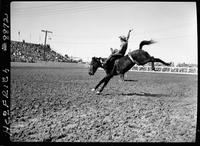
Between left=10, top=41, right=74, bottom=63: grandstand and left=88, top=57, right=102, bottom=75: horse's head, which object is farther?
left=10, top=41, right=74, bottom=63: grandstand

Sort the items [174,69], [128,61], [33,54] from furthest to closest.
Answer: [174,69] → [33,54] → [128,61]

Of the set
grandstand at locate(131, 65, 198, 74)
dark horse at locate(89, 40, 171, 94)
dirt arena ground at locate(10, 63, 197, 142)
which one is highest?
dark horse at locate(89, 40, 171, 94)

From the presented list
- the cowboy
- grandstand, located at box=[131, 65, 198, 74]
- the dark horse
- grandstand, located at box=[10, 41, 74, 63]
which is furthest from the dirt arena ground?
grandstand, located at box=[131, 65, 198, 74]

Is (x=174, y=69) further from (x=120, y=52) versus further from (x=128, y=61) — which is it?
(x=120, y=52)

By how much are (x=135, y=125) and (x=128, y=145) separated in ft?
2.03

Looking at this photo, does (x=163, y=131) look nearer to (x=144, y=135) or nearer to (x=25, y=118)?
(x=144, y=135)

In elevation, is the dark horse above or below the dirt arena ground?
above

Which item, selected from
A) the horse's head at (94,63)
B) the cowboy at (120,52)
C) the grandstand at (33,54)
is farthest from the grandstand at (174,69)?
the horse's head at (94,63)

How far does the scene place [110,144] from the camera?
99.6 inches

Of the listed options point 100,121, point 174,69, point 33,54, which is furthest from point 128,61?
point 174,69

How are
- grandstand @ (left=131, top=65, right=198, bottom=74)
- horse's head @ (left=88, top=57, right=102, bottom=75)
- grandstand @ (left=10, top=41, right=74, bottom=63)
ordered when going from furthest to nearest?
grandstand @ (left=131, top=65, right=198, bottom=74) → grandstand @ (left=10, top=41, right=74, bottom=63) → horse's head @ (left=88, top=57, right=102, bottom=75)

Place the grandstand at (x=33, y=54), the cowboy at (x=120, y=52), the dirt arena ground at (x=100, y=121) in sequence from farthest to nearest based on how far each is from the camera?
the grandstand at (x=33, y=54) < the cowboy at (x=120, y=52) < the dirt arena ground at (x=100, y=121)

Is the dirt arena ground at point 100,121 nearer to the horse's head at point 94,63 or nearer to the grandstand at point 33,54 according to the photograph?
the horse's head at point 94,63

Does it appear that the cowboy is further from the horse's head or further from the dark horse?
the horse's head
